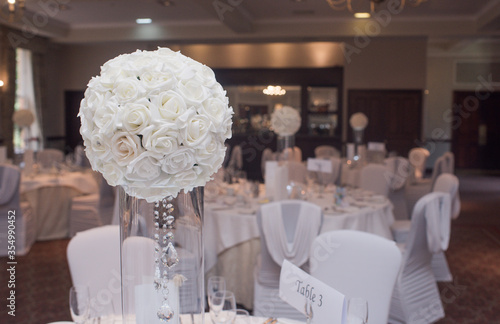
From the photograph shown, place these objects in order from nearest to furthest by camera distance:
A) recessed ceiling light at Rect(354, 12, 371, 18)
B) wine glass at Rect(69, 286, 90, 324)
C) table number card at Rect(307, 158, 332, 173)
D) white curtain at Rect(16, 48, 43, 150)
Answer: wine glass at Rect(69, 286, 90, 324) → table number card at Rect(307, 158, 332, 173) → recessed ceiling light at Rect(354, 12, 371, 18) → white curtain at Rect(16, 48, 43, 150)

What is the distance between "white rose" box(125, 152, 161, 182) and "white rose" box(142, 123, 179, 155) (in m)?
0.02

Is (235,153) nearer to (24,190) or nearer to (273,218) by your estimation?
(24,190)

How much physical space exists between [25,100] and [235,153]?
5.14 m

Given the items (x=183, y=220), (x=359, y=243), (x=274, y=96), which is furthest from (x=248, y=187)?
(x=274, y=96)

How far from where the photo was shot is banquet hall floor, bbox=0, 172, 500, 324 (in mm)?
4090

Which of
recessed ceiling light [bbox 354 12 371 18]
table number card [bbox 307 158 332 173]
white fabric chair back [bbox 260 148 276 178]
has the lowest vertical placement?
white fabric chair back [bbox 260 148 276 178]

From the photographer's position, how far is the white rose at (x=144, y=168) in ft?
4.02

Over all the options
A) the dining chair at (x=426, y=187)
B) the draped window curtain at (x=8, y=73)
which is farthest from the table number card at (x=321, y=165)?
the draped window curtain at (x=8, y=73)

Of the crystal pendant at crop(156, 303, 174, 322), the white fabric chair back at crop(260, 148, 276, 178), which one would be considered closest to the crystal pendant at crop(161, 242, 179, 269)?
the crystal pendant at crop(156, 303, 174, 322)

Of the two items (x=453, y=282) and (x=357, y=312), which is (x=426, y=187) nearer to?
(x=453, y=282)

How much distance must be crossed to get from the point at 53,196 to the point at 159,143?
5900mm

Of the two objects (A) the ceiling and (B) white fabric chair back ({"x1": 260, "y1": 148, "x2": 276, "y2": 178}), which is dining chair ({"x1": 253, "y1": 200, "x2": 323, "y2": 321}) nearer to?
(B) white fabric chair back ({"x1": 260, "y1": 148, "x2": 276, "y2": 178})

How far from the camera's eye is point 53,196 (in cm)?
660

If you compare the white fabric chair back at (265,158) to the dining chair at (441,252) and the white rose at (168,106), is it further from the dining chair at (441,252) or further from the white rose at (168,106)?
the white rose at (168,106)
